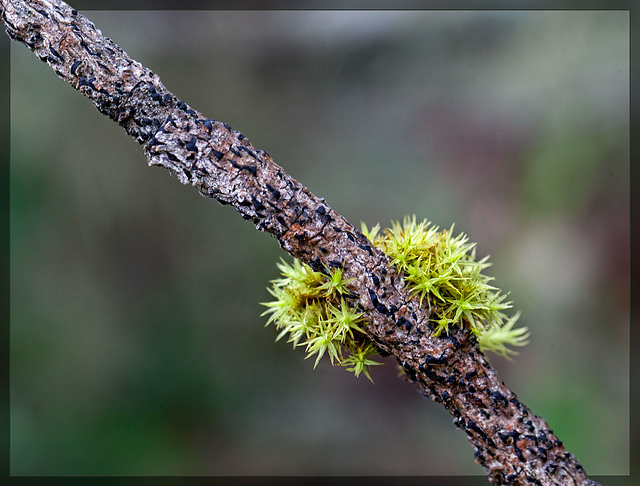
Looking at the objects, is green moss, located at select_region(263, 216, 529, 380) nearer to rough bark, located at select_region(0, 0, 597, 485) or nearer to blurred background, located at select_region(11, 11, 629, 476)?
rough bark, located at select_region(0, 0, 597, 485)

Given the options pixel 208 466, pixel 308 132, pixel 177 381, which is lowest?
pixel 208 466

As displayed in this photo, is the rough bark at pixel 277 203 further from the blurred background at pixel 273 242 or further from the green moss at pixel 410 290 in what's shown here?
the blurred background at pixel 273 242

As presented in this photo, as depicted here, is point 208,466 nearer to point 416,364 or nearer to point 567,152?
point 416,364

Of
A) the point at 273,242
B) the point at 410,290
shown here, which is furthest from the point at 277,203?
the point at 273,242


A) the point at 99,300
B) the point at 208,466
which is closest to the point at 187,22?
the point at 99,300

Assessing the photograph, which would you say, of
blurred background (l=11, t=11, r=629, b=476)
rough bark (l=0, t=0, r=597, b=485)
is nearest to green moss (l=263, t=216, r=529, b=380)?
rough bark (l=0, t=0, r=597, b=485)
